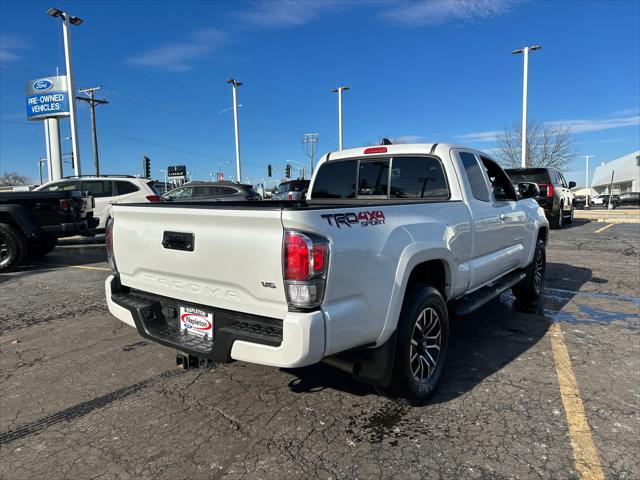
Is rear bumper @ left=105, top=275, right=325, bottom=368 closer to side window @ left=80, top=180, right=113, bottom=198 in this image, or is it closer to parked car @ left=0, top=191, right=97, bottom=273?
parked car @ left=0, top=191, right=97, bottom=273

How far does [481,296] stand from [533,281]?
205cm

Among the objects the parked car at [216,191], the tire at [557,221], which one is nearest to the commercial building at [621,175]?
the tire at [557,221]

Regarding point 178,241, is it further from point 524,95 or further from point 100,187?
point 524,95

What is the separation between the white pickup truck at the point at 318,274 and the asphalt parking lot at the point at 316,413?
0.38 meters

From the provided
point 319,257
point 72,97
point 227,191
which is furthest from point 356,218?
point 72,97

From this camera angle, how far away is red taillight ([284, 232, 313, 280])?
7.88 ft

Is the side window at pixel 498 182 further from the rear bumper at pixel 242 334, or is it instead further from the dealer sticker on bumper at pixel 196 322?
the dealer sticker on bumper at pixel 196 322

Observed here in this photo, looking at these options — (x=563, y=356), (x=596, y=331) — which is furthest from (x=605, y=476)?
→ (x=596, y=331)

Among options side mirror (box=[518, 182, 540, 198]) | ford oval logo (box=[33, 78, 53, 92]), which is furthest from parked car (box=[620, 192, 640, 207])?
ford oval logo (box=[33, 78, 53, 92])

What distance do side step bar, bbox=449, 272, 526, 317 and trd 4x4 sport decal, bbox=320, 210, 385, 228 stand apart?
58.7 inches

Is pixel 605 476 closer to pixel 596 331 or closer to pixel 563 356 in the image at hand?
pixel 563 356

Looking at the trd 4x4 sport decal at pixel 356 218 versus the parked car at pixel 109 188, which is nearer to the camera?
the trd 4x4 sport decal at pixel 356 218

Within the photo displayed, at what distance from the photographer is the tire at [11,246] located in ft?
27.5

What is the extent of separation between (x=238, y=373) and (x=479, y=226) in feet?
8.22
